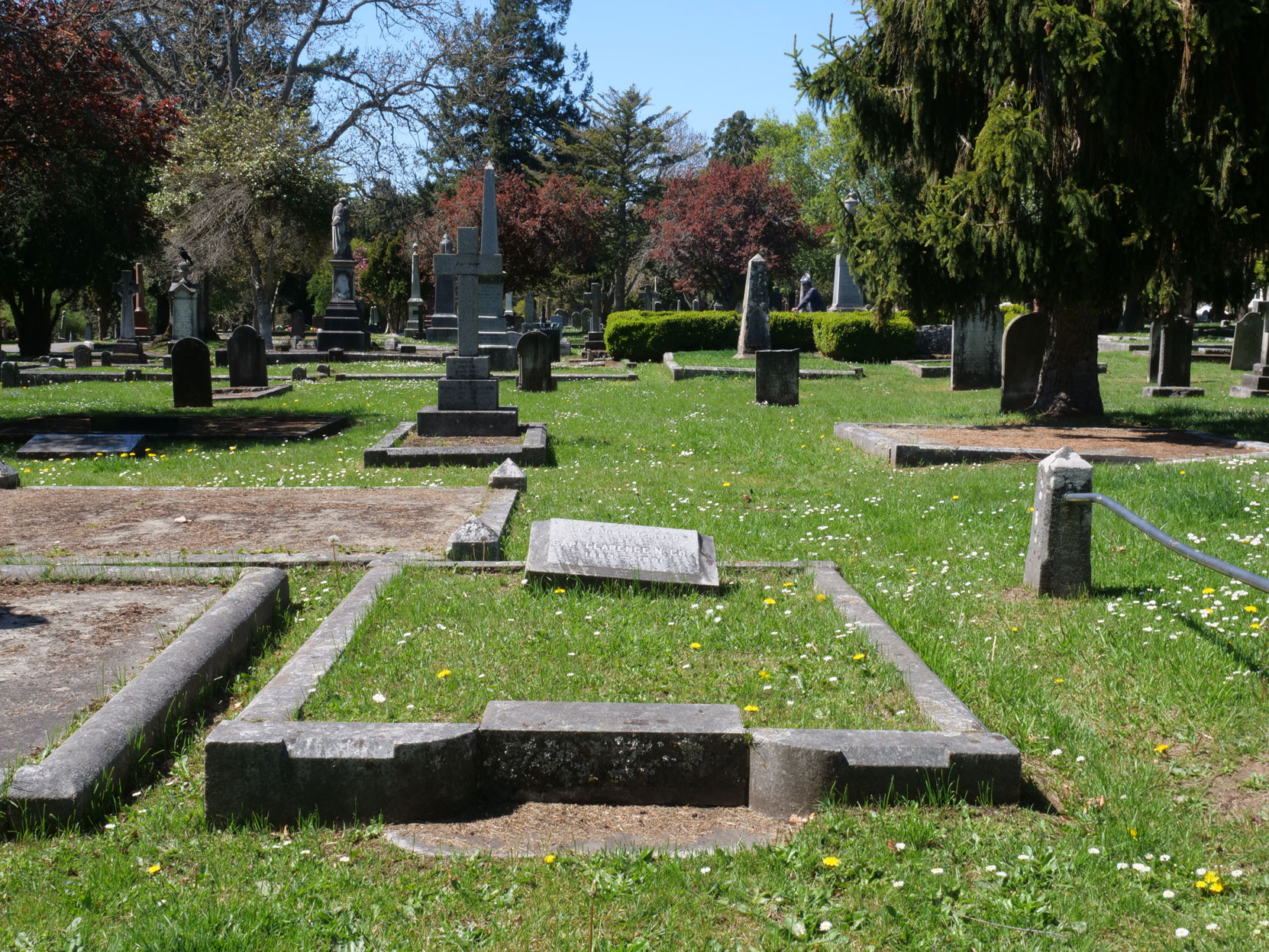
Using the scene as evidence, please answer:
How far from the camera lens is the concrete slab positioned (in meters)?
3.77

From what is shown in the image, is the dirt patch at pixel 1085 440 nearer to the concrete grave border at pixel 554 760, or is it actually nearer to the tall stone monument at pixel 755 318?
the concrete grave border at pixel 554 760

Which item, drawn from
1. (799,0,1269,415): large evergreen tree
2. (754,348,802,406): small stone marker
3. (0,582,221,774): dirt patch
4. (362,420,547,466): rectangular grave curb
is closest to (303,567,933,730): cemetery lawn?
(0,582,221,774): dirt patch

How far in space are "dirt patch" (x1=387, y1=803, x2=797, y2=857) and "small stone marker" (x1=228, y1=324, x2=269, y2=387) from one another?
17.6 m

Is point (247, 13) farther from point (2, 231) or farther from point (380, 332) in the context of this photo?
point (380, 332)

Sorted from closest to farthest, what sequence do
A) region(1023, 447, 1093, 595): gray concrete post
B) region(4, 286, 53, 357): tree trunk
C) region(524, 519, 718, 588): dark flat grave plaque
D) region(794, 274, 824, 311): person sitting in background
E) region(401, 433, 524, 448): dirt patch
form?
region(1023, 447, 1093, 595): gray concrete post, region(524, 519, 718, 588): dark flat grave plaque, region(401, 433, 524, 448): dirt patch, region(794, 274, 824, 311): person sitting in background, region(4, 286, 53, 357): tree trunk

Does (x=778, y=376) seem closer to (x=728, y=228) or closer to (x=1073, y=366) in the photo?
(x=1073, y=366)

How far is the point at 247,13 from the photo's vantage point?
3600 cm

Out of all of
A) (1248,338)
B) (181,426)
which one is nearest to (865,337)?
(1248,338)

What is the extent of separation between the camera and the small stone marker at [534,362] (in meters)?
19.7

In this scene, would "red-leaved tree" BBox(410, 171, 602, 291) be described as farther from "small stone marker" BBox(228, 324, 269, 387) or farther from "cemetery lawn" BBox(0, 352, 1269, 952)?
"cemetery lawn" BBox(0, 352, 1269, 952)

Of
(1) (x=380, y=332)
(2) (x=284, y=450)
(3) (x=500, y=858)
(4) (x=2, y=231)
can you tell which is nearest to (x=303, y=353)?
(4) (x=2, y=231)

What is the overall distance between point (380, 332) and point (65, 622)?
50.8 meters

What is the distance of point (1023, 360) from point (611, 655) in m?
11.2

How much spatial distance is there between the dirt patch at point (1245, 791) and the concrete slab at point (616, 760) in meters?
1.58
